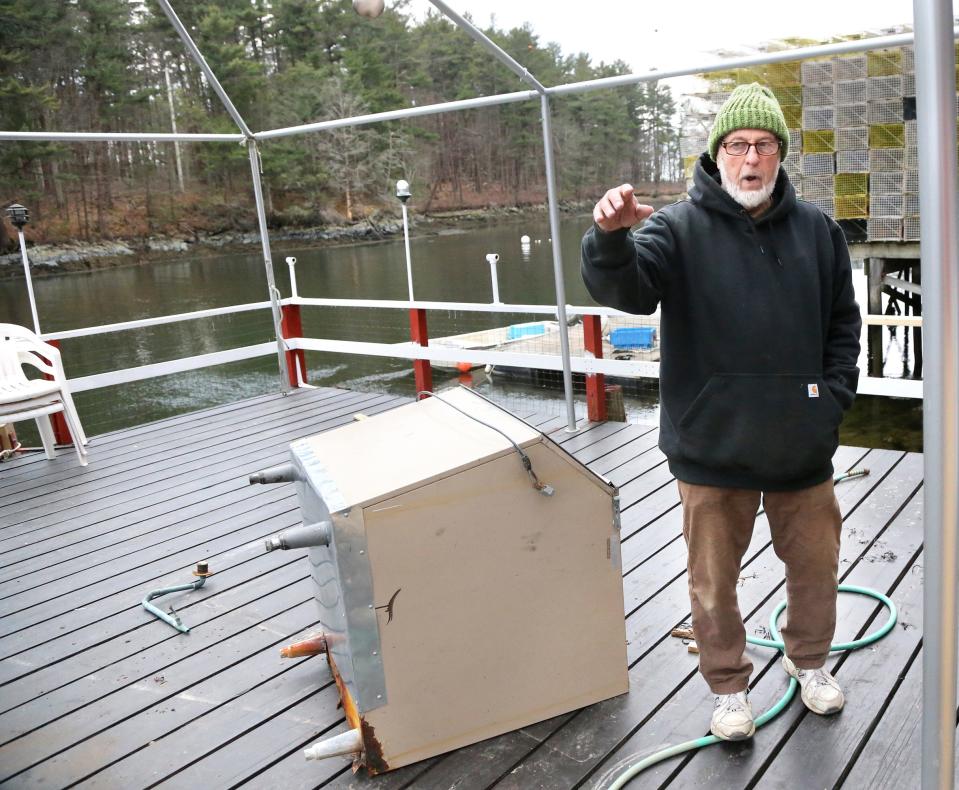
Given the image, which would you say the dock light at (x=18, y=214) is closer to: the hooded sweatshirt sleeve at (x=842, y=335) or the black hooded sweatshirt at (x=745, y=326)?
the black hooded sweatshirt at (x=745, y=326)

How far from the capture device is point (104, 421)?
13305 mm

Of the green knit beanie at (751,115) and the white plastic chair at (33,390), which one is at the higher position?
the green knit beanie at (751,115)

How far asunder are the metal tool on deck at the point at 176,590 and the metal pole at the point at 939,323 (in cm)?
206

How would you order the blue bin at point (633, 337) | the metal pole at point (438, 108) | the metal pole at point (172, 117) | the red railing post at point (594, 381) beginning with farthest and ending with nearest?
the metal pole at point (172, 117) → the blue bin at point (633, 337) → the red railing post at point (594, 381) → the metal pole at point (438, 108)

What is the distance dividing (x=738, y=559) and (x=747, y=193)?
0.73 metres

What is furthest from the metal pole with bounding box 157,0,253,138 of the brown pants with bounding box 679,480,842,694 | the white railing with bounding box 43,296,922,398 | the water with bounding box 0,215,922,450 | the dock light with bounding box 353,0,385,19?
the water with bounding box 0,215,922,450

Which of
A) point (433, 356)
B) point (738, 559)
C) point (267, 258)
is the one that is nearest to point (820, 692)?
point (738, 559)

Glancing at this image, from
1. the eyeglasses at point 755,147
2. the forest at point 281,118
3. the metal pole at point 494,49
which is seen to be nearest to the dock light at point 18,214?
the metal pole at point 494,49

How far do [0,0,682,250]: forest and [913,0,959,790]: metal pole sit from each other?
25.0 m

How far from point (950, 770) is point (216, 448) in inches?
151

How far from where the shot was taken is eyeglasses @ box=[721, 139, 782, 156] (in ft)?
5.43

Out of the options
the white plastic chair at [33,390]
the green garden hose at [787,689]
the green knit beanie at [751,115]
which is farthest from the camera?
the white plastic chair at [33,390]

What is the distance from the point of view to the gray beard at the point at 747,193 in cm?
166

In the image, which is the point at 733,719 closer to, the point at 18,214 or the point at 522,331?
the point at 18,214
